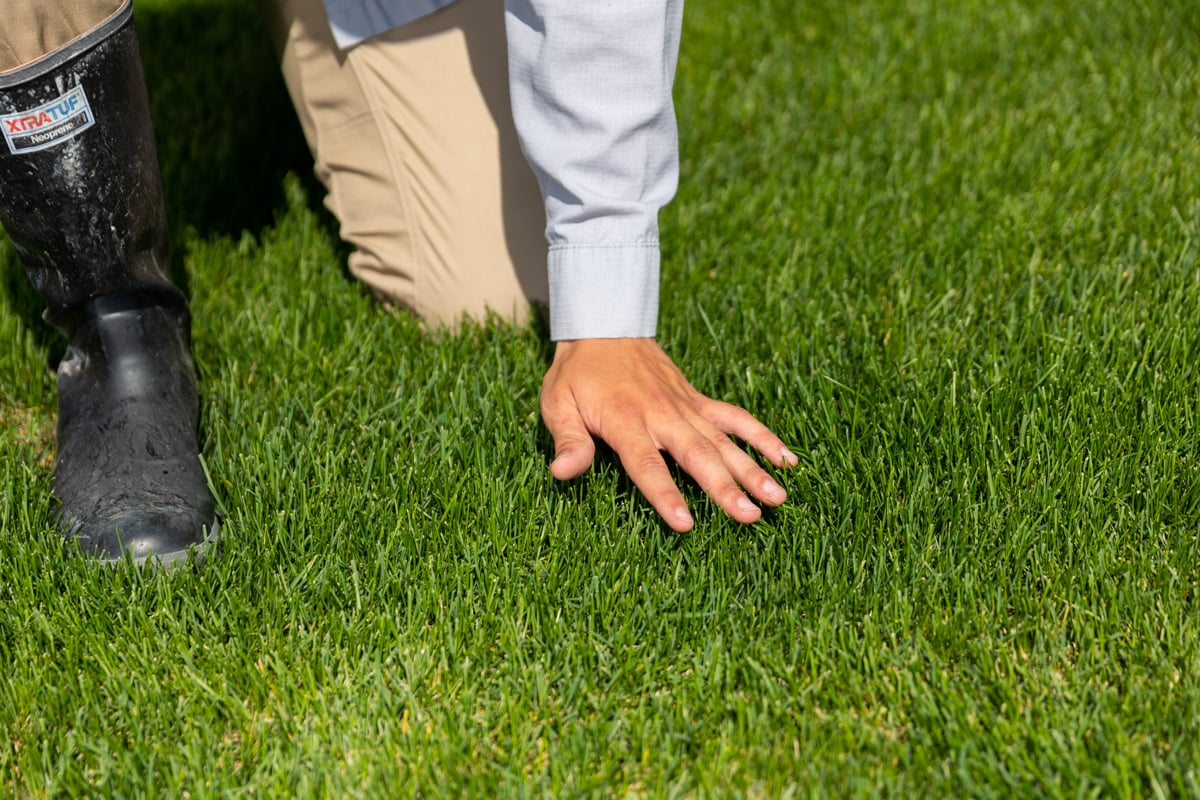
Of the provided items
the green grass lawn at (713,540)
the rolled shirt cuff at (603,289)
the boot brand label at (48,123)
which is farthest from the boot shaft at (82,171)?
the rolled shirt cuff at (603,289)

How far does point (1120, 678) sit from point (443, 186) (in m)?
1.50

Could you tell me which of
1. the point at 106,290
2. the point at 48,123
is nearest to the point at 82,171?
the point at 48,123

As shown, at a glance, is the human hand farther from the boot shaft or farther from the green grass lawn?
the boot shaft

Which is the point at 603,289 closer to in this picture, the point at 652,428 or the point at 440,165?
the point at 652,428

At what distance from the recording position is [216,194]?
2736 mm

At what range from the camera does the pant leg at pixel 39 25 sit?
164 cm

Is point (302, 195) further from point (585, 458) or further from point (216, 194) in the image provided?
point (585, 458)

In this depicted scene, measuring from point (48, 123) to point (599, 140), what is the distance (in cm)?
80

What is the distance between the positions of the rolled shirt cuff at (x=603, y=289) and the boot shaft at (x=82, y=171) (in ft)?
2.20

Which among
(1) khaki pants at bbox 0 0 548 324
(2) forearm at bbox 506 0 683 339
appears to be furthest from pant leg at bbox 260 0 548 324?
(2) forearm at bbox 506 0 683 339

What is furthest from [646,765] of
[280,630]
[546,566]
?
[280,630]

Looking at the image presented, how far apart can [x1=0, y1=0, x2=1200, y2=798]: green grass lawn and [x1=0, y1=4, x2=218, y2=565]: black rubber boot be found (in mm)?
73

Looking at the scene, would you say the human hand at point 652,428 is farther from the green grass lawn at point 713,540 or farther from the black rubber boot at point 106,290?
the black rubber boot at point 106,290

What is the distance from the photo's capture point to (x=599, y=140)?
1.79m
